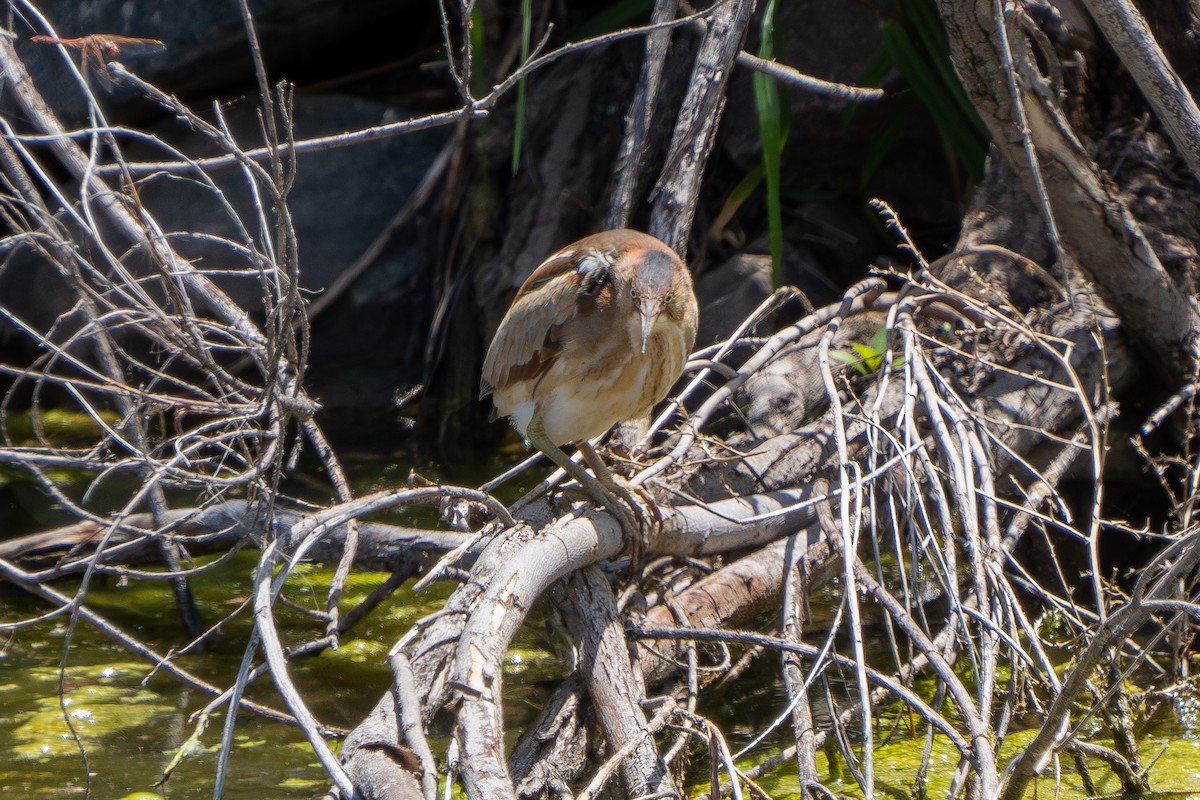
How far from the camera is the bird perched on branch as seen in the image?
285cm

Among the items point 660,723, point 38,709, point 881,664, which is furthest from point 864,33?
point 38,709

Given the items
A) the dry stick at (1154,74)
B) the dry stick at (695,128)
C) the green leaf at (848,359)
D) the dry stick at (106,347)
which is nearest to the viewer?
the dry stick at (1154,74)

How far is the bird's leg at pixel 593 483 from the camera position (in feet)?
9.14

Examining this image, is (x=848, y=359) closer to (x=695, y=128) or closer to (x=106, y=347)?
(x=695, y=128)

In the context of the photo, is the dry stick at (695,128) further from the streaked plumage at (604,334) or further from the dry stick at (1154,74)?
the dry stick at (1154,74)

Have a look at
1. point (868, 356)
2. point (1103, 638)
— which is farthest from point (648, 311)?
point (1103, 638)

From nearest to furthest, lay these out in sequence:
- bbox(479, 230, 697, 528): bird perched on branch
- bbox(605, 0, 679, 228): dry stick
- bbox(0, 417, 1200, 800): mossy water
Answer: bbox(479, 230, 697, 528): bird perched on branch
bbox(0, 417, 1200, 800): mossy water
bbox(605, 0, 679, 228): dry stick

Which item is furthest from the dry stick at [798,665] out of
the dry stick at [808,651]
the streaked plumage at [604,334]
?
the streaked plumage at [604,334]

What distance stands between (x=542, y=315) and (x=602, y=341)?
0.21 meters

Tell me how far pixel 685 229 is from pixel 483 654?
1971 mm

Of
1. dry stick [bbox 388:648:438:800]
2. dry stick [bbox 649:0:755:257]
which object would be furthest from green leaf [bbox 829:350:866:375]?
dry stick [bbox 388:648:438:800]

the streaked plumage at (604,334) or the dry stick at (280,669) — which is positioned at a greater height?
the streaked plumage at (604,334)

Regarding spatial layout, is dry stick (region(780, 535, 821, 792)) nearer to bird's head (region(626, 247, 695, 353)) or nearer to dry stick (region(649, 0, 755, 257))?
bird's head (region(626, 247, 695, 353))

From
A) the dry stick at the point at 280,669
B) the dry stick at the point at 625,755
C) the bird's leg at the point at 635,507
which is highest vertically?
the dry stick at the point at 280,669
